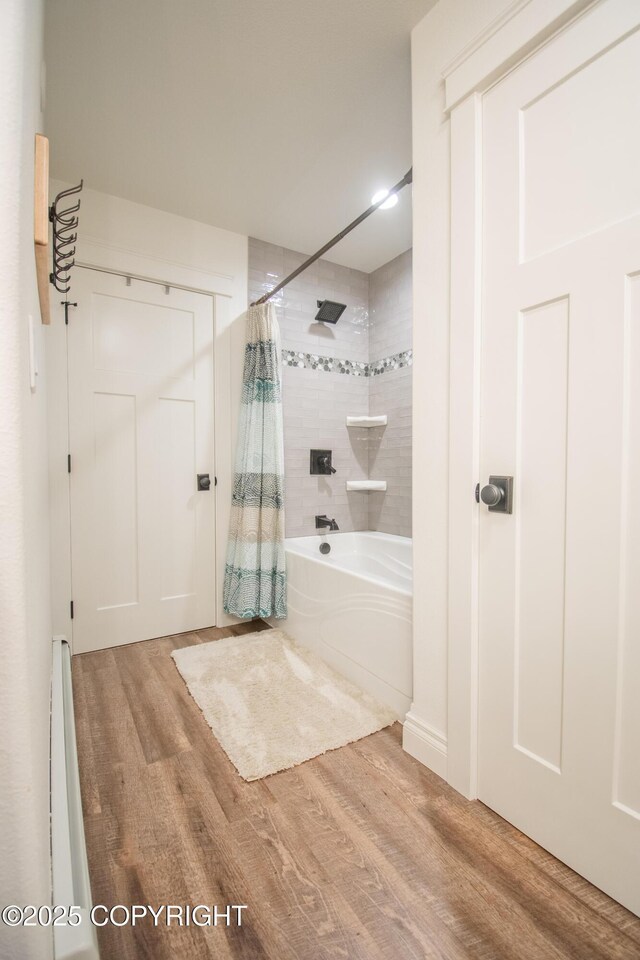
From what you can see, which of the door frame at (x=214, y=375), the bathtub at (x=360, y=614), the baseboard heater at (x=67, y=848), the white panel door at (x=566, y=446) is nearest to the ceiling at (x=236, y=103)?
the door frame at (x=214, y=375)

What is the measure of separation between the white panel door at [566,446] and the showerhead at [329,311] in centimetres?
183

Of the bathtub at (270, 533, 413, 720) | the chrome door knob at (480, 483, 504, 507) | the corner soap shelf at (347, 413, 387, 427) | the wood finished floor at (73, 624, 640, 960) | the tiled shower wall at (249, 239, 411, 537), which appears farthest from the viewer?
the corner soap shelf at (347, 413, 387, 427)

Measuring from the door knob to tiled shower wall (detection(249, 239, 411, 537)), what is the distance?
1719 millimetres

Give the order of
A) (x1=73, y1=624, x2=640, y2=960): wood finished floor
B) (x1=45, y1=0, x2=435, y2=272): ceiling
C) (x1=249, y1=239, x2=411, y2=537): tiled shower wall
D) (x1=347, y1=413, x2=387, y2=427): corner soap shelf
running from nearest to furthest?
(x1=73, y1=624, x2=640, y2=960): wood finished floor, (x1=45, y1=0, x2=435, y2=272): ceiling, (x1=249, y1=239, x2=411, y2=537): tiled shower wall, (x1=347, y1=413, x2=387, y2=427): corner soap shelf

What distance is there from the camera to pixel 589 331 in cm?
101

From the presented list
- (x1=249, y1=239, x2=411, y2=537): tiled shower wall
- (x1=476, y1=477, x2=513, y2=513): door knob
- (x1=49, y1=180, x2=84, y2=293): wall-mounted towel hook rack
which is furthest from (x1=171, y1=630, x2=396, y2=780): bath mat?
(x1=49, y1=180, x2=84, y2=293): wall-mounted towel hook rack

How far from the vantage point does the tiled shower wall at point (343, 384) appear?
2977mm

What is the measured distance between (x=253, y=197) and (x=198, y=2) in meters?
1.01

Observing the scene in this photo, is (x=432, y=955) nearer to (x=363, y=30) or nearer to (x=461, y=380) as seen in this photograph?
(x=461, y=380)

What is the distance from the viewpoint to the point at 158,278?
2.57m

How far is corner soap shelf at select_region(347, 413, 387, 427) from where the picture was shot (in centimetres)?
308

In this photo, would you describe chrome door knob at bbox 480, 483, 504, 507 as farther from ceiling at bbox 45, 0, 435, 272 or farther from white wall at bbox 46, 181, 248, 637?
white wall at bbox 46, 181, 248, 637

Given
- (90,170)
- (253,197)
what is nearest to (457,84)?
(253,197)

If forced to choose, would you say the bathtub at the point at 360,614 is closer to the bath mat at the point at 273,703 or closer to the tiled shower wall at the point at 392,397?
the bath mat at the point at 273,703
